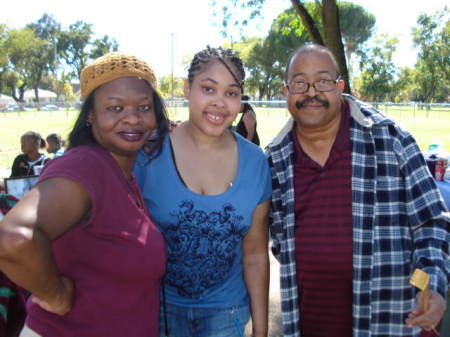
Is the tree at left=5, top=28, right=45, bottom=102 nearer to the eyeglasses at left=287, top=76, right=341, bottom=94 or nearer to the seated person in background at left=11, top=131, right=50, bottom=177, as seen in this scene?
the seated person in background at left=11, top=131, right=50, bottom=177

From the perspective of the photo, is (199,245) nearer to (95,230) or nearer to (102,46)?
(95,230)

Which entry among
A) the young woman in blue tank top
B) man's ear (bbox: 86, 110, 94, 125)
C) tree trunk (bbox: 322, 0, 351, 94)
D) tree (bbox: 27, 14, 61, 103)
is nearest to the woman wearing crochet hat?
man's ear (bbox: 86, 110, 94, 125)

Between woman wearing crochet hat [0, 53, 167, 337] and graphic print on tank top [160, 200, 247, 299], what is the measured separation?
0.29m

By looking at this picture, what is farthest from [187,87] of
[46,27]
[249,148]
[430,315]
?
[46,27]

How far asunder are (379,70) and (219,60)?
188ft

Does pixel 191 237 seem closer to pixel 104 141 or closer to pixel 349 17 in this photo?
pixel 104 141

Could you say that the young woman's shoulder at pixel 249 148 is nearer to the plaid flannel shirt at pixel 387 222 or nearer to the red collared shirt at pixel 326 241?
the red collared shirt at pixel 326 241

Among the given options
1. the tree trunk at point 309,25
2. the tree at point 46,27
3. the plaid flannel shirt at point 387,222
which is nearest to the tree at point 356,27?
the tree trunk at point 309,25

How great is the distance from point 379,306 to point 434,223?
1.61 feet

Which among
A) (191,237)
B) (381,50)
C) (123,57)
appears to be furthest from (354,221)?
(381,50)

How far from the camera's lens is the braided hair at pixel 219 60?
6.91 feet

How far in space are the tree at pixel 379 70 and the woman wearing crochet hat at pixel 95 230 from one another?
5526cm

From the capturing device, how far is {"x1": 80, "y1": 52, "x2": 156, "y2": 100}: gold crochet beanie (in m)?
1.70

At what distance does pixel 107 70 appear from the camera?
66.7 inches
